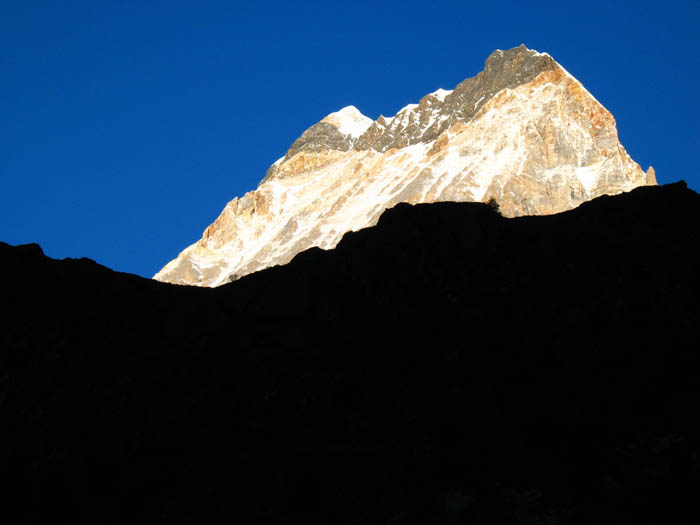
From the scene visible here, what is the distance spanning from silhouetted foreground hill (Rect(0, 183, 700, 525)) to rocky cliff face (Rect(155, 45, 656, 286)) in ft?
321

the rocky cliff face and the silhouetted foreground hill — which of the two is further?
the rocky cliff face

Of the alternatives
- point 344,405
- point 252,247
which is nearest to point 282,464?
point 344,405

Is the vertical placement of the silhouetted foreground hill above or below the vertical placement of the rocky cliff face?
below

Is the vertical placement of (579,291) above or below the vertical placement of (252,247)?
below

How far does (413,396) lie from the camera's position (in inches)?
1193

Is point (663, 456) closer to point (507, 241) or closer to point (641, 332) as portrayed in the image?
point (641, 332)

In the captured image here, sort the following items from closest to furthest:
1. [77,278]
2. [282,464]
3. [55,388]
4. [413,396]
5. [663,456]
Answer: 1. [663,456]
2. [282,464]
3. [413,396]
4. [55,388]
5. [77,278]

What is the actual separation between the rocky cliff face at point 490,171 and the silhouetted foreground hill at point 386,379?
321 feet

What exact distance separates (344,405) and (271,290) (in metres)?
9.09

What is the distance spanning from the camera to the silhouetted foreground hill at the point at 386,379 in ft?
82.7

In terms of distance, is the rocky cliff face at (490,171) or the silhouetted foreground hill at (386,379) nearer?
the silhouetted foreground hill at (386,379)

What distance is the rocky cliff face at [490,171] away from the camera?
146125mm

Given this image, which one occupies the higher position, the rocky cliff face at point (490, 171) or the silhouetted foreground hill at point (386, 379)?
the rocky cliff face at point (490, 171)

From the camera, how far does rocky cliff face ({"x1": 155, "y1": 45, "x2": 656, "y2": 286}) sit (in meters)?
146
